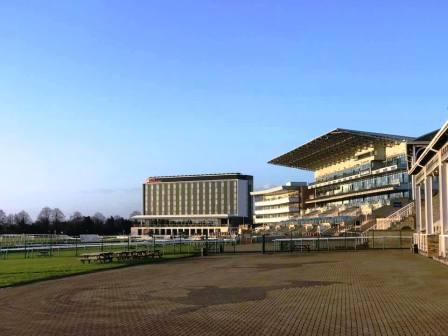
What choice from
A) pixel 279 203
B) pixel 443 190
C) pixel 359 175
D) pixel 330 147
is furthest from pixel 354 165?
pixel 443 190

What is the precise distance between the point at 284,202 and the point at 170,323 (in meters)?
145

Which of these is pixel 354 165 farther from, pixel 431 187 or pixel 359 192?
Answer: pixel 431 187

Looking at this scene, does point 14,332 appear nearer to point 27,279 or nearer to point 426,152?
point 27,279

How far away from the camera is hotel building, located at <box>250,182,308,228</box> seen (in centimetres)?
14775

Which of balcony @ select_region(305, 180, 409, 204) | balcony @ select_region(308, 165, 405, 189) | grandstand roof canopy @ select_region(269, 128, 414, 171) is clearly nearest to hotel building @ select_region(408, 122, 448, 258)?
balcony @ select_region(305, 180, 409, 204)

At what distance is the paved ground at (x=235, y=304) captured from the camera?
10977mm

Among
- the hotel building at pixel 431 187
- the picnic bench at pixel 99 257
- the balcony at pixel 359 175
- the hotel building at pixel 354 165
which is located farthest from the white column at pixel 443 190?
the balcony at pixel 359 175

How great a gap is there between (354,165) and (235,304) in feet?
330

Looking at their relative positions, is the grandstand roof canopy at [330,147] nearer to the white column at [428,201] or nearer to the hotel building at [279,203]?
the hotel building at [279,203]

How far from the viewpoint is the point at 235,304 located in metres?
14.3

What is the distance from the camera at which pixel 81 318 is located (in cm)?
1248

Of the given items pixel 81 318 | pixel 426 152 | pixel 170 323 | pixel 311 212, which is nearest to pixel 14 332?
pixel 81 318

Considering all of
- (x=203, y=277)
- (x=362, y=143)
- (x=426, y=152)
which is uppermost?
(x=362, y=143)

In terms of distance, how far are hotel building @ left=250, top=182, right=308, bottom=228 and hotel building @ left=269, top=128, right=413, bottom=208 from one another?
10804mm
